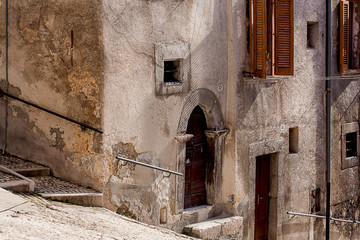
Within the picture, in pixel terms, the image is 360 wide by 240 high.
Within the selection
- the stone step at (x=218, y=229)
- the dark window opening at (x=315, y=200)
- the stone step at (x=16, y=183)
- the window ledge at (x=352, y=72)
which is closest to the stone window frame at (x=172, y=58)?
the stone step at (x=218, y=229)

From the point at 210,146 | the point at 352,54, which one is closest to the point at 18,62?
the point at 210,146

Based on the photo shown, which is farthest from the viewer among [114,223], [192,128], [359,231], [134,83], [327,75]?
[359,231]

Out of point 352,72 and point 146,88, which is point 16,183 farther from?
point 352,72

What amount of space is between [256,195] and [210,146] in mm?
1670

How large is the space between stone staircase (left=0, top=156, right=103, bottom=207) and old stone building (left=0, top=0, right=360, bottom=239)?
0.17 m

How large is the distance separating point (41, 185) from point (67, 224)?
5.27 feet

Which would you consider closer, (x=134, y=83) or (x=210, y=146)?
(x=134, y=83)

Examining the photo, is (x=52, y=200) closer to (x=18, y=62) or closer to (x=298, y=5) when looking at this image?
(x=18, y=62)

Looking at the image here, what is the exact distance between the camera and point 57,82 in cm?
1059

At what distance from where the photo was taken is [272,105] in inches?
520

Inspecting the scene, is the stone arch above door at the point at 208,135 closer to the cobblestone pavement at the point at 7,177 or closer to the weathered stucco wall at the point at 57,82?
the weathered stucco wall at the point at 57,82

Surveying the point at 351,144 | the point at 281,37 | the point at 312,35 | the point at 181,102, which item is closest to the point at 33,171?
the point at 181,102

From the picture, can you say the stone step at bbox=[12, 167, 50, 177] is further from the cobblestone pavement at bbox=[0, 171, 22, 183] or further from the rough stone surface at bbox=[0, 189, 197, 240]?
the rough stone surface at bbox=[0, 189, 197, 240]

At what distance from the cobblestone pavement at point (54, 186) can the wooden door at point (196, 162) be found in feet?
7.48
